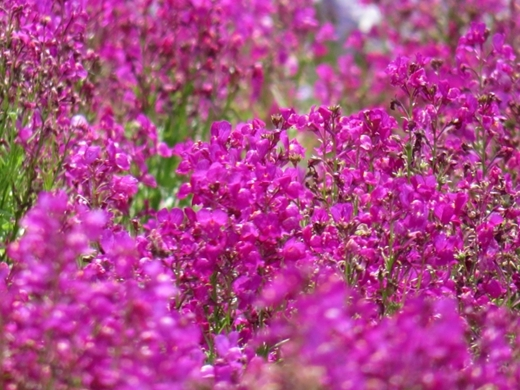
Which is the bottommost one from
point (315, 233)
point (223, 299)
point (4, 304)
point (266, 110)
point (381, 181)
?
point (4, 304)

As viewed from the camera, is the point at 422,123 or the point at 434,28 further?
the point at 434,28

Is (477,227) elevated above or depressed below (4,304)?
above

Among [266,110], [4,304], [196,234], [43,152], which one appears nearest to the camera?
[4,304]

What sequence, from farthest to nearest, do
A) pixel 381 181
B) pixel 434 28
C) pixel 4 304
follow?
1. pixel 434 28
2. pixel 381 181
3. pixel 4 304

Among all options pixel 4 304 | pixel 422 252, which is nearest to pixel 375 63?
pixel 422 252

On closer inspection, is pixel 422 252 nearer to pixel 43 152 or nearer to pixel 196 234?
pixel 196 234

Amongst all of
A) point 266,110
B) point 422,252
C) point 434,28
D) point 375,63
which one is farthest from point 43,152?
point 434,28
